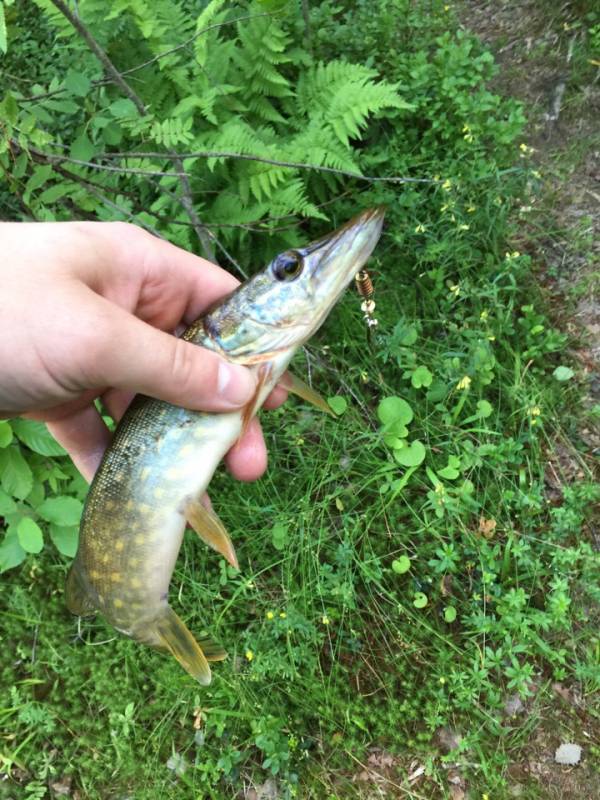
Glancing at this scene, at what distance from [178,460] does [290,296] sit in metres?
0.64

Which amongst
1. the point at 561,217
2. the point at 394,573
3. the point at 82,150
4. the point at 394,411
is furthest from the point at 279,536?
the point at 561,217

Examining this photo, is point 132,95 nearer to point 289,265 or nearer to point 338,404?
point 289,265

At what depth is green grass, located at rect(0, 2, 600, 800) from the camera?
8.45 feet

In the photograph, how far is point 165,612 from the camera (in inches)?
82.0

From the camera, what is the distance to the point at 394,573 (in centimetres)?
276

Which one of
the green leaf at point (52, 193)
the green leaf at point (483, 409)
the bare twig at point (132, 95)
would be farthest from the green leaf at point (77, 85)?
the green leaf at point (483, 409)

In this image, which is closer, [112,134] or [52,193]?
[52,193]

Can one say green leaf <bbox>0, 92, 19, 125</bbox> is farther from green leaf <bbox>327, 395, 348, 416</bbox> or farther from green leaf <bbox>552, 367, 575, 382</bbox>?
green leaf <bbox>552, 367, 575, 382</bbox>

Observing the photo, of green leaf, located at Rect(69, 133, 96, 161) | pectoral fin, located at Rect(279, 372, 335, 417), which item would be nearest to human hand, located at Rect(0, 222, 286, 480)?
pectoral fin, located at Rect(279, 372, 335, 417)

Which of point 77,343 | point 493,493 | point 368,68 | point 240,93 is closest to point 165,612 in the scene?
point 77,343

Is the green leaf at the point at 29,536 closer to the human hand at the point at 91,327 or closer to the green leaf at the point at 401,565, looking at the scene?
the human hand at the point at 91,327

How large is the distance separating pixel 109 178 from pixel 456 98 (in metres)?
1.84

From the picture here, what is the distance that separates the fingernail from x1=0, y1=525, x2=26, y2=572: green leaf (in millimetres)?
1560

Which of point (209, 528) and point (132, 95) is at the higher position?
point (132, 95)
